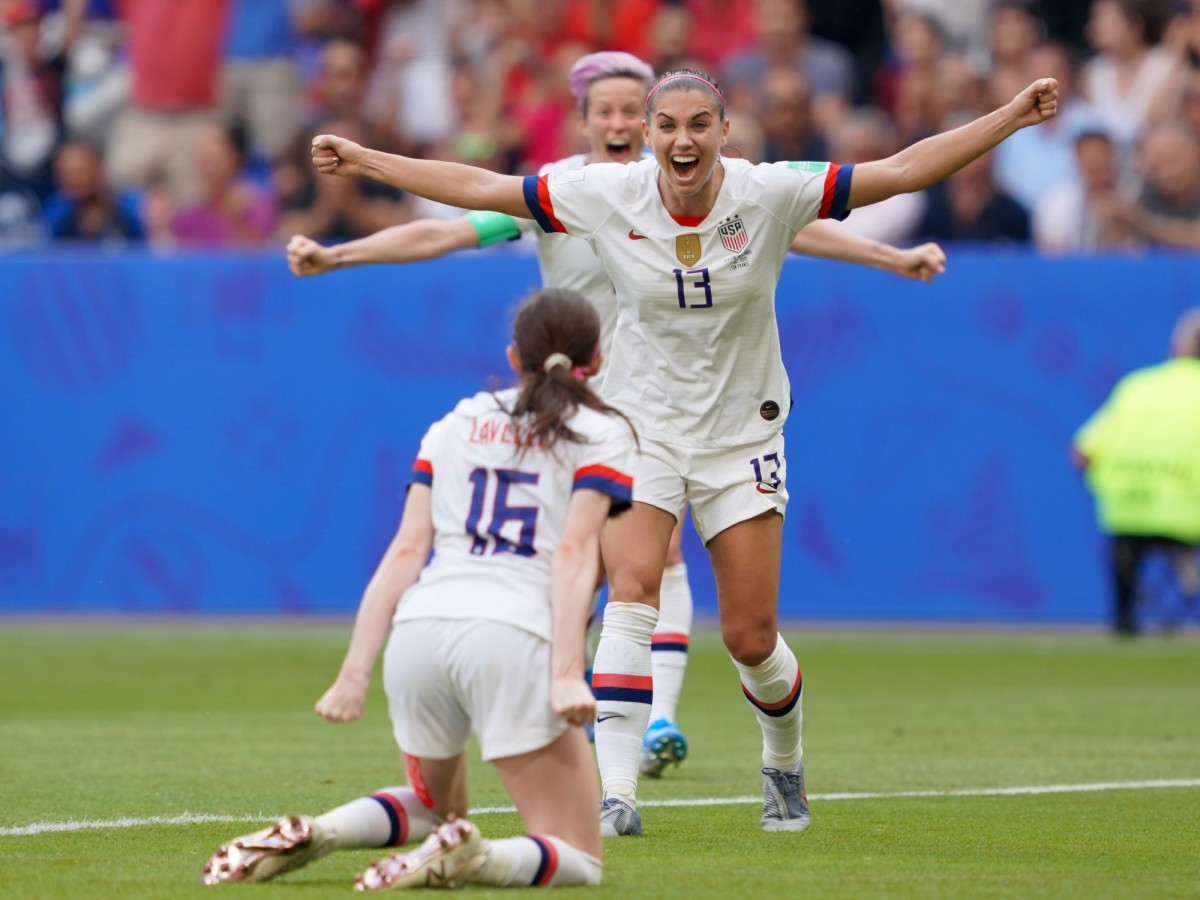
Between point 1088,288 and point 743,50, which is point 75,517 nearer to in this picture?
point 743,50

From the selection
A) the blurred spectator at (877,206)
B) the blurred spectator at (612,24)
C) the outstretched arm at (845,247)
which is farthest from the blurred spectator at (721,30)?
the outstretched arm at (845,247)

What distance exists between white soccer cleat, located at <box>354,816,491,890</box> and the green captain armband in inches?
133

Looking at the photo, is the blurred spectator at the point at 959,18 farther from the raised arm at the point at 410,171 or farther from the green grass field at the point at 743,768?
the raised arm at the point at 410,171

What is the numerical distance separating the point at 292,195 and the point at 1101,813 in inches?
472

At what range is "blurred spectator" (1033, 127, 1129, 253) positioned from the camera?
15.5 m

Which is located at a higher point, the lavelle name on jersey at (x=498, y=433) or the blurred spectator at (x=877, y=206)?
the blurred spectator at (x=877, y=206)

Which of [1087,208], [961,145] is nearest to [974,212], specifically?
[1087,208]

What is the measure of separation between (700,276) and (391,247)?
1.59 metres

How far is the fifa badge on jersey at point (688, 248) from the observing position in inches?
246

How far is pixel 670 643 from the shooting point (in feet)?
26.0

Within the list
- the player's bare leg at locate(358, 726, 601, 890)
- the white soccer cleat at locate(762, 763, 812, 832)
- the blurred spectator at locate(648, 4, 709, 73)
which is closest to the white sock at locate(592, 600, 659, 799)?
the white soccer cleat at locate(762, 763, 812, 832)

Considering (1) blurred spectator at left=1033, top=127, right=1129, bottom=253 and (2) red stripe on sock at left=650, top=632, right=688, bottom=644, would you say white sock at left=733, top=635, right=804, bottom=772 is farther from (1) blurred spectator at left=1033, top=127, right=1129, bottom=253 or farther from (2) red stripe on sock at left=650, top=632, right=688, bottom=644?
(1) blurred spectator at left=1033, top=127, right=1129, bottom=253

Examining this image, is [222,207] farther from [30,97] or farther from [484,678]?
[484,678]

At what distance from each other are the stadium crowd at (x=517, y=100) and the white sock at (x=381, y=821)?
35.9ft
